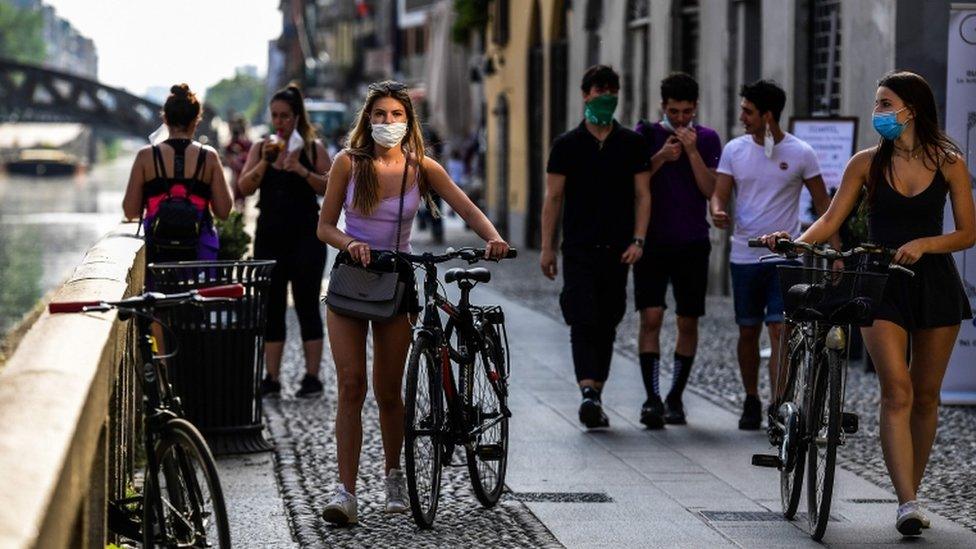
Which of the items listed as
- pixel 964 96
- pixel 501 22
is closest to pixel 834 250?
pixel 964 96

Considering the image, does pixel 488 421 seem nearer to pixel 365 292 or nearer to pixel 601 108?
pixel 365 292

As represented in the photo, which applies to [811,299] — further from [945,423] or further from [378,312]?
[945,423]

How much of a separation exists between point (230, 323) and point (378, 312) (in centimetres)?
223

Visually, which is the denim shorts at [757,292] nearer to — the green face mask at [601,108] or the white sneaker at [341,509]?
the green face mask at [601,108]

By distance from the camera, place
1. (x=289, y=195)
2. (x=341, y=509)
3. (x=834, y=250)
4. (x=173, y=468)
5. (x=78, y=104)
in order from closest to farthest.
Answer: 1. (x=173, y=468)
2. (x=834, y=250)
3. (x=341, y=509)
4. (x=289, y=195)
5. (x=78, y=104)

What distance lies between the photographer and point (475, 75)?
37156mm

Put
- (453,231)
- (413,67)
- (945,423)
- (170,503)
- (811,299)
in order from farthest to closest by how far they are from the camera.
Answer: (413,67)
(453,231)
(945,423)
(811,299)
(170,503)

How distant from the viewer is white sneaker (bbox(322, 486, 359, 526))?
290 inches

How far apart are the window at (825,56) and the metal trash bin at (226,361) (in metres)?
8.10

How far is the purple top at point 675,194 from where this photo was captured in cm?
1019

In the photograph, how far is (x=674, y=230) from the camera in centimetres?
1020

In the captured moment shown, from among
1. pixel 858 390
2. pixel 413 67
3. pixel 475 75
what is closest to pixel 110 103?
pixel 413 67

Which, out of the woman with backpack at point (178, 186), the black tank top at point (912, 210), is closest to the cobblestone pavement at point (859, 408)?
the black tank top at point (912, 210)

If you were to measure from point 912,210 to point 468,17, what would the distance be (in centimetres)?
2576
